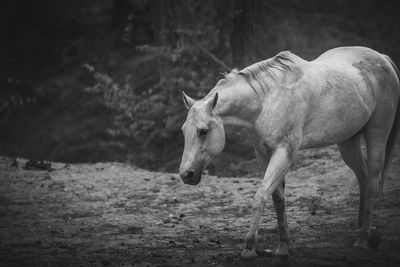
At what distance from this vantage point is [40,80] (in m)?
16.1

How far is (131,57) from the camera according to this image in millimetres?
15789

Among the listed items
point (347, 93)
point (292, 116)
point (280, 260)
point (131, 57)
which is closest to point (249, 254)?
point (280, 260)

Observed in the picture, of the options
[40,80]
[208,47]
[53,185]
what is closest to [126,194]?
[53,185]

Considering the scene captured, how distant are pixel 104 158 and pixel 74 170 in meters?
4.83

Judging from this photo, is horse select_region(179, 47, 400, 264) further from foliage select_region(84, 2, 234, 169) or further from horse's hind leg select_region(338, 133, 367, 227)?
foliage select_region(84, 2, 234, 169)

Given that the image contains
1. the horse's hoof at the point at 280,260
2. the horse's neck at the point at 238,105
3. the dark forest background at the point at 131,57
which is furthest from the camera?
the dark forest background at the point at 131,57

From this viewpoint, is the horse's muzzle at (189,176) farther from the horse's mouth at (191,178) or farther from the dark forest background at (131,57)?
the dark forest background at (131,57)

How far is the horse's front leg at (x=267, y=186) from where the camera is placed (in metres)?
5.24

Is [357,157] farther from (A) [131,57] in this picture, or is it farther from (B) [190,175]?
(A) [131,57]

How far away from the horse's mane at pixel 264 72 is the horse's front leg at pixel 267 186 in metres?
0.63

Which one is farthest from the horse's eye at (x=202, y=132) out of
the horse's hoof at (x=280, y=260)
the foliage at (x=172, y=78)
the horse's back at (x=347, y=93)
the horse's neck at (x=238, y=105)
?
the foliage at (x=172, y=78)

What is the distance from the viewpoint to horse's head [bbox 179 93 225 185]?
532 cm

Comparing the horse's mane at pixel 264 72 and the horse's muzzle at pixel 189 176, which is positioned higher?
the horse's mane at pixel 264 72

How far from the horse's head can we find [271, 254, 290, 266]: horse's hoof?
97 cm
